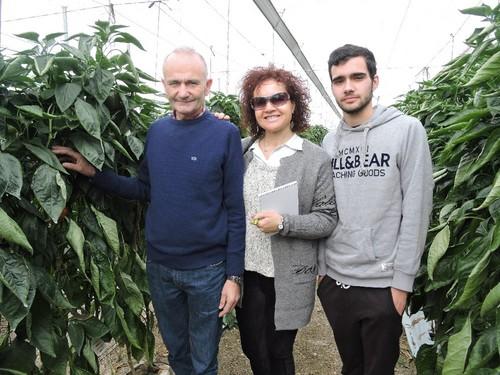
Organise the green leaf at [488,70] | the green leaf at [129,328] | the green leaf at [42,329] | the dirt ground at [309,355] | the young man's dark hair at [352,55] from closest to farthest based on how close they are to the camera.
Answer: the green leaf at [488,70] → the green leaf at [42,329] → the green leaf at [129,328] → the young man's dark hair at [352,55] → the dirt ground at [309,355]

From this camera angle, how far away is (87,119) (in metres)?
1.19

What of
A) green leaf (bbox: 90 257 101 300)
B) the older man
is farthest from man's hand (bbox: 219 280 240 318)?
green leaf (bbox: 90 257 101 300)

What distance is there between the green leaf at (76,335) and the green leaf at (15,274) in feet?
0.84

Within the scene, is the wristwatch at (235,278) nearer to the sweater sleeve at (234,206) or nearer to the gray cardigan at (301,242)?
the sweater sleeve at (234,206)

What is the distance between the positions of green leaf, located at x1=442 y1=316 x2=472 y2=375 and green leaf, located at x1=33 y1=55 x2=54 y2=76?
120cm

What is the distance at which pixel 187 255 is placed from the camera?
1517 mm

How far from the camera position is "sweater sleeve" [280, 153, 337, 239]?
4.85 feet

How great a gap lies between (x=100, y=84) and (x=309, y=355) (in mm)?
2192

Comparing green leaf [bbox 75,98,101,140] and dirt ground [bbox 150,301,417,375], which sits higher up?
green leaf [bbox 75,98,101,140]

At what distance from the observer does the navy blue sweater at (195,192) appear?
58.9 inches

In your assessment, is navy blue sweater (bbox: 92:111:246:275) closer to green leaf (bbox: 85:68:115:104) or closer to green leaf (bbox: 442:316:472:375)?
green leaf (bbox: 85:68:115:104)

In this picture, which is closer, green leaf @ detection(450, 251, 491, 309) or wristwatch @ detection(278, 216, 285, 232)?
green leaf @ detection(450, 251, 491, 309)

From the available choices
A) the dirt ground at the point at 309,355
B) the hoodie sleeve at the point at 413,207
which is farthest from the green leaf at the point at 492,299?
the dirt ground at the point at 309,355

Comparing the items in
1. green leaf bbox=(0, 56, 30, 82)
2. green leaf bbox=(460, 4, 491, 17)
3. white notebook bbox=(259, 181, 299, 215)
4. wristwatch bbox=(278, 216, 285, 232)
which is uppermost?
green leaf bbox=(460, 4, 491, 17)
